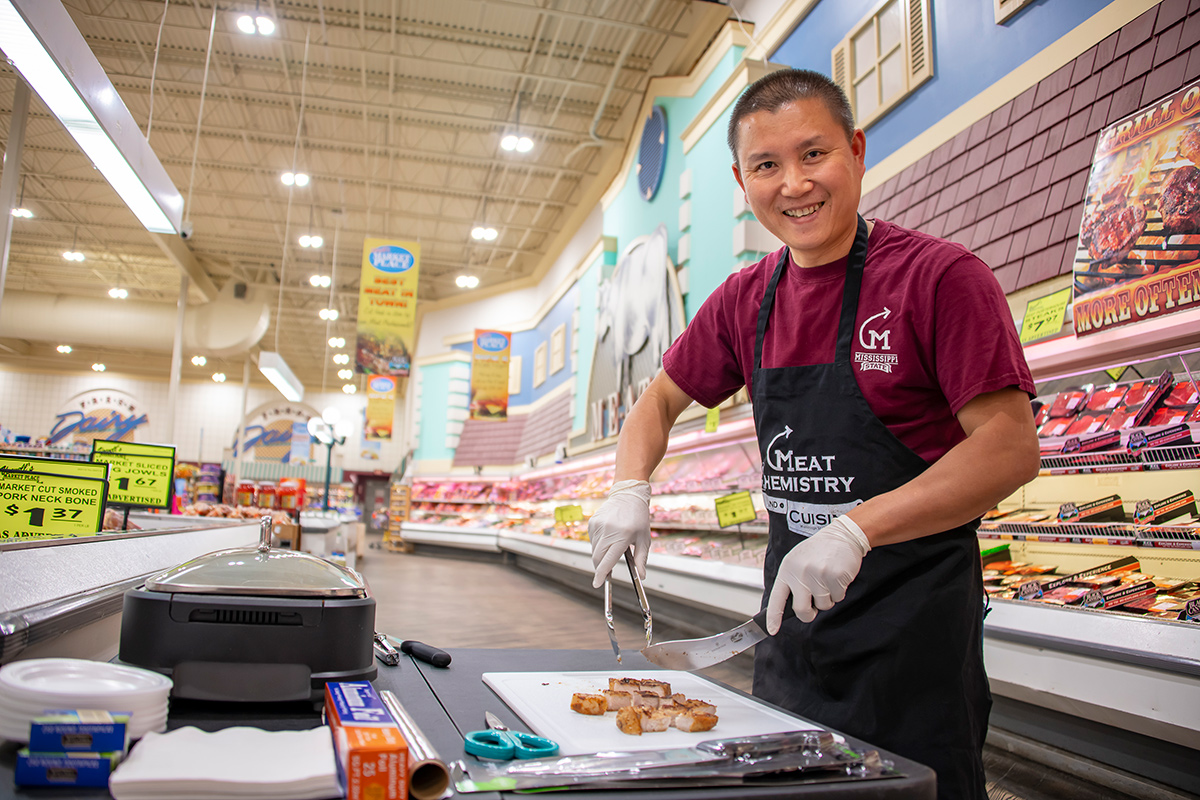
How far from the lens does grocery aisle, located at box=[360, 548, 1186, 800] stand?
2.52 metres

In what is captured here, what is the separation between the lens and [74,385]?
23.4 metres

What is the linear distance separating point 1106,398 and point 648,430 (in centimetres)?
232

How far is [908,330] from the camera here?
1.32 meters

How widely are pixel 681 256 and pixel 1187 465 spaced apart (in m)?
5.55

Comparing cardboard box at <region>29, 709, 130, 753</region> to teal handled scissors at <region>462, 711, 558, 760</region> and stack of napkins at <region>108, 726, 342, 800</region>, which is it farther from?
teal handled scissors at <region>462, 711, 558, 760</region>

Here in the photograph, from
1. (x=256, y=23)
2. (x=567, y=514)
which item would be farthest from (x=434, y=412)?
(x=567, y=514)

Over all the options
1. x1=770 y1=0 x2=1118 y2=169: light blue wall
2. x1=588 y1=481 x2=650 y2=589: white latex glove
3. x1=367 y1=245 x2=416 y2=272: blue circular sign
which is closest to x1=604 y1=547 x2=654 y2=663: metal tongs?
x1=588 y1=481 x2=650 y2=589: white latex glove

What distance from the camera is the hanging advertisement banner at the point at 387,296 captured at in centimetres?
1156

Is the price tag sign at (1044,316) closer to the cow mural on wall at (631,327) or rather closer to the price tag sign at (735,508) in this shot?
the price tag sign at (735,508)

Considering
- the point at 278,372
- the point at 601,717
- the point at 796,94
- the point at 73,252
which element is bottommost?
the point at 601,717

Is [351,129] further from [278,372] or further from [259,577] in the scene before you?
[259,577]

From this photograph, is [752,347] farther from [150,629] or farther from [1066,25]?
[1066,25]

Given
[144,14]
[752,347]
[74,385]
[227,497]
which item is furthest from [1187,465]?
[74,385]

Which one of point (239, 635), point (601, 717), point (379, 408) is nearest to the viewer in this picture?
point (239, 635)
